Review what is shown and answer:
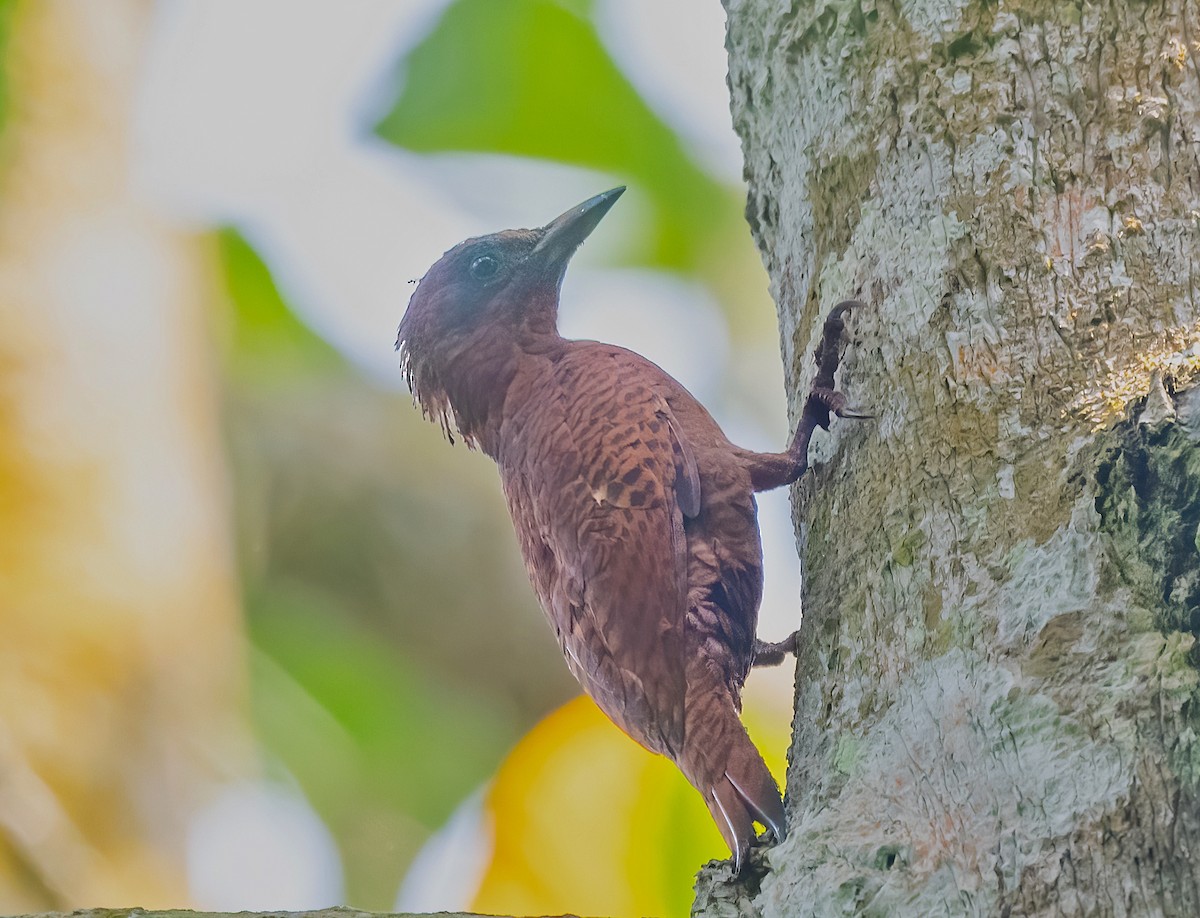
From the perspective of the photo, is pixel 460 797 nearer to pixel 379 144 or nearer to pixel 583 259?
pixel 583 259

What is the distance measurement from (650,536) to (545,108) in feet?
10.8

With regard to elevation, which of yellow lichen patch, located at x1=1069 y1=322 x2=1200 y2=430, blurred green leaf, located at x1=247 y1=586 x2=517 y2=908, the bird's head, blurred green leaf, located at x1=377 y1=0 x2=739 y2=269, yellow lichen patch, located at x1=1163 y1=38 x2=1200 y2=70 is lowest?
blurred green leaf, located at x1=247 y1=586 x2=517 y2=908

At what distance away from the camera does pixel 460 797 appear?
14.8 feet

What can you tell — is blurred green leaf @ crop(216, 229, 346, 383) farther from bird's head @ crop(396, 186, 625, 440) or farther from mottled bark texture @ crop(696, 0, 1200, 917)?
mottled bark texture @ crop(696, 0, 1200, 917)

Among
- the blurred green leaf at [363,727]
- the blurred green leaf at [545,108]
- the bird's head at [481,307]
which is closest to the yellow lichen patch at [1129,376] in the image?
the bird's head at [481,307]

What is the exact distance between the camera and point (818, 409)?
187cm

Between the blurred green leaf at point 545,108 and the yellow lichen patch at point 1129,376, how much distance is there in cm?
357

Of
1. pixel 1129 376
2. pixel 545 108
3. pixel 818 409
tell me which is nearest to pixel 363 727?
pixel 545 108

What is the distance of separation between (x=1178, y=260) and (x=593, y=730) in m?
3.37

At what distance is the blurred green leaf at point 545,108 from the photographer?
4938 mm

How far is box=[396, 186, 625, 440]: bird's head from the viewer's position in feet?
9.02

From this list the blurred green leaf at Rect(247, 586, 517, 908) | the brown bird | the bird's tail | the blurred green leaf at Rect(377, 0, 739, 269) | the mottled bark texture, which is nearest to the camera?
the mottled bark texture

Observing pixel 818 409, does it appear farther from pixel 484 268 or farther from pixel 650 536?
pixel 484 268

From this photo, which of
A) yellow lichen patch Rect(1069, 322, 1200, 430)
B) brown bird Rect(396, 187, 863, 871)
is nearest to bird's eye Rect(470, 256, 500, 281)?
brown bird Rect(396, 187, 863, 871)
